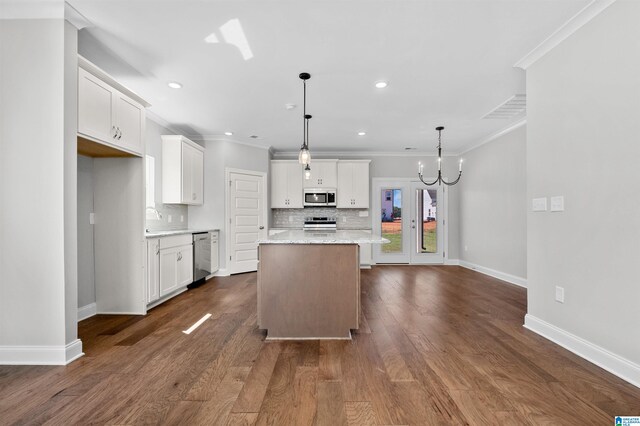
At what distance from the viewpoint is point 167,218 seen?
15.9 feet

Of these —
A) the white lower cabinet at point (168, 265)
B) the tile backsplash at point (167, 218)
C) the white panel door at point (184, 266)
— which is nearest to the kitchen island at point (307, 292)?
the white lower cabinet at point (168, 265)

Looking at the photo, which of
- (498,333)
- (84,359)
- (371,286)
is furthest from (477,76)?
(84,359)

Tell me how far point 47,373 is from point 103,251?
146 centimetres

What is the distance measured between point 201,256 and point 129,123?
239 cm

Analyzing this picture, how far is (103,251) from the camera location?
128 inches

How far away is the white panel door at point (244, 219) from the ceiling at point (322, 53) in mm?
1482

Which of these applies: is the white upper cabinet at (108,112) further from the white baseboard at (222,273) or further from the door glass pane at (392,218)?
the door glass pane at (392,218)

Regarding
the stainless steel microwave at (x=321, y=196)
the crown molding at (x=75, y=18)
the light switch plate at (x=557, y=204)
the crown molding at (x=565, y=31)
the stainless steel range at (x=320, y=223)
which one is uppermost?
the crown molding at (x=75, y=18)

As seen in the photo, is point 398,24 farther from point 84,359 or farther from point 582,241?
point 84,359

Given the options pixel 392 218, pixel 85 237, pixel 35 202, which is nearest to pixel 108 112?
pixel 35 202

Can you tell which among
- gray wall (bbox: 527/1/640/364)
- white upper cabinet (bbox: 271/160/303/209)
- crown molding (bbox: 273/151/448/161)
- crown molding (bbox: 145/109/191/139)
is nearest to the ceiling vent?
gray wall (bbox: 527/1/640/364)

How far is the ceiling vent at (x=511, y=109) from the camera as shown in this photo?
3.82m

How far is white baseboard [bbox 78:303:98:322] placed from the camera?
122 inches

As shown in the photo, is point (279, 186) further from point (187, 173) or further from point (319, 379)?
point (319, 379)
